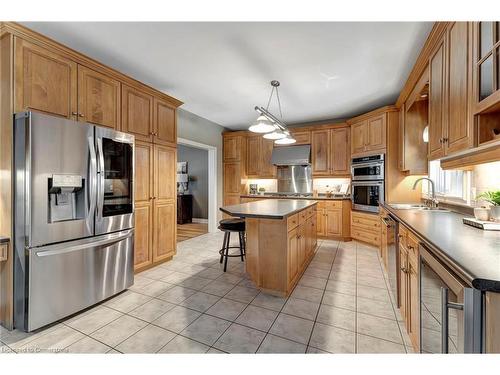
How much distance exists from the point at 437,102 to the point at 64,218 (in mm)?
3437

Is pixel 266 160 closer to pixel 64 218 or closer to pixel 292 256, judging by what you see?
pixel 292 256

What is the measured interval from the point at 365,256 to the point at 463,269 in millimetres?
3141

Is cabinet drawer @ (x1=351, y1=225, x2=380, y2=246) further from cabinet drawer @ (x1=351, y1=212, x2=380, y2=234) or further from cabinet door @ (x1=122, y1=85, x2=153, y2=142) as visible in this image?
cabinet door @ (x1=122, y1=85, x2=153, y2=142)

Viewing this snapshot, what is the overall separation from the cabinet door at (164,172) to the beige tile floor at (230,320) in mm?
1119

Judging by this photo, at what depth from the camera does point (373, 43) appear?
92.2 inches

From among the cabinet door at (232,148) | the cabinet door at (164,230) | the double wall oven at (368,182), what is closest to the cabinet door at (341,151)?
the double wall oven at (368,182)

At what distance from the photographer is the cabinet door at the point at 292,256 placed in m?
2.35

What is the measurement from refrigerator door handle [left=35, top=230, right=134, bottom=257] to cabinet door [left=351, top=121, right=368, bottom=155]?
4217 mm

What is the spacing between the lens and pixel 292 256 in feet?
8.00

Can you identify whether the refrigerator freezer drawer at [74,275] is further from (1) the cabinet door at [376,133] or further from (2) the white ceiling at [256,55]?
(1) the cabinet door at [376,133]

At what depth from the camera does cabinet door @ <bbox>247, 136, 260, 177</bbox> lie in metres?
5.79

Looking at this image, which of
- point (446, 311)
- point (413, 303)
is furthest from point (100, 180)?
point (413, 303)

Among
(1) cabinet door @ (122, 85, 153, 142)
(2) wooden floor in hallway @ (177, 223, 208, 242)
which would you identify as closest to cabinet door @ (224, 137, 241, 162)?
(2) wooden floor in hallway @ (177, 223, 208, 242)
